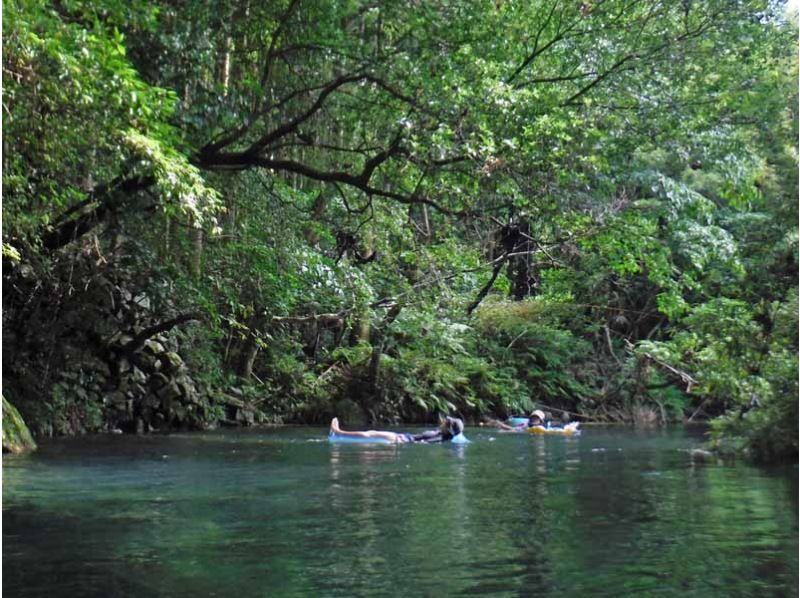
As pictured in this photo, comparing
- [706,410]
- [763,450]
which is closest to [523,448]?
[763,450]

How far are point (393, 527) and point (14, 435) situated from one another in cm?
1009

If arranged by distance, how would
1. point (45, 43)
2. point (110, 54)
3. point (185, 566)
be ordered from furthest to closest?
point (110, 54) < point (45, 43) < point (185, 566)

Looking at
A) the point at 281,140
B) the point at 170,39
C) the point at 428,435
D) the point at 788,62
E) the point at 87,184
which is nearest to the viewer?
the point at 170,39

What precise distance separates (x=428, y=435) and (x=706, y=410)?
47.4 ft

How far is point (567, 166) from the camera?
1263 cm

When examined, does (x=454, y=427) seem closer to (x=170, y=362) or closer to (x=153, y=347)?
(x=170, y=362)

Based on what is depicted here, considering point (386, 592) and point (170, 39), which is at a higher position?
point (170, 39)

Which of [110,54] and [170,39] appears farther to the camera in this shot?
[170,39]

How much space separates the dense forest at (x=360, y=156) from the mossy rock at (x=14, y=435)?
2495 mm

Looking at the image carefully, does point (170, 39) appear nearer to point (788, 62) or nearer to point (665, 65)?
point (665, 65)

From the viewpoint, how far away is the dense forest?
9.95 metres

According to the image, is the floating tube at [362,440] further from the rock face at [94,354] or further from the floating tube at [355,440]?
the rock face at [94,354]

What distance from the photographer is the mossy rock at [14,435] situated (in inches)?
642

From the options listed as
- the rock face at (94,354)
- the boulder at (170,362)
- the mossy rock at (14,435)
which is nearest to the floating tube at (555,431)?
the rock face at (94,354)
